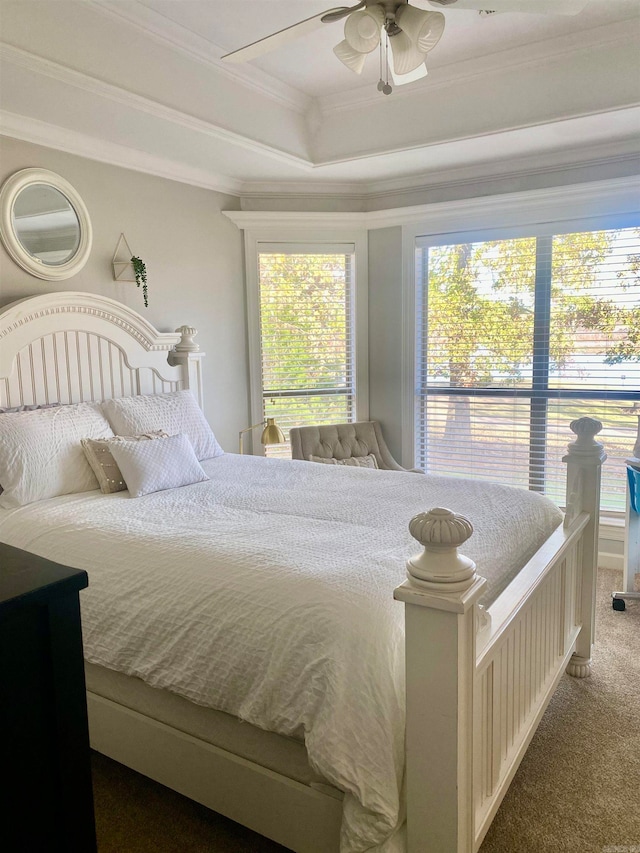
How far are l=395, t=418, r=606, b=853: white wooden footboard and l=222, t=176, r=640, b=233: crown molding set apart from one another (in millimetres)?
2638

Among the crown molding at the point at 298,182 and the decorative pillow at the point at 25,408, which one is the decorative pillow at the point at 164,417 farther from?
the crown molding at the point at 298,182

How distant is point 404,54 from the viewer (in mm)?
2105

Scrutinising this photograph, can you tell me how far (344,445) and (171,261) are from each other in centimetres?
164

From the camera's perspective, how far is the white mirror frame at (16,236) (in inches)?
112

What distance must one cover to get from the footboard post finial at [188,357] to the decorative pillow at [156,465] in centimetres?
92

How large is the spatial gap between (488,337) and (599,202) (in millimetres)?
1041

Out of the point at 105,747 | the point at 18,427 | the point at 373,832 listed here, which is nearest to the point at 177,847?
the point at 105,747

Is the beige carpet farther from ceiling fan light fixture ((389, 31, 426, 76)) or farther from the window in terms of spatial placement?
ceiling fan light fixture ((389, 31, 426, 76))

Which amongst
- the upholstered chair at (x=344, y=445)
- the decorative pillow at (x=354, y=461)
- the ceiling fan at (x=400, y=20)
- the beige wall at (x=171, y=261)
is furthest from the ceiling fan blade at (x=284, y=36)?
the decorative pillow at (x=354, y=461)

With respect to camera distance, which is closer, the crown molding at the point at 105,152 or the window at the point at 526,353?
the crown molding at the point at 105,152

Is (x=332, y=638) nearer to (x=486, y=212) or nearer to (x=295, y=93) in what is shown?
(x=295, y=93)

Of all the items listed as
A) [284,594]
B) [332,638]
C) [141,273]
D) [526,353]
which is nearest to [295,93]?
[141,273]

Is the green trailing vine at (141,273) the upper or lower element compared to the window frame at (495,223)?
lower

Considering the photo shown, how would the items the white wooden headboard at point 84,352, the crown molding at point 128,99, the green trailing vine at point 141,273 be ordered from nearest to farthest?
the crown molding at point 128,99 < the white wooden headboard at point 84,352 < the green trailing vine at point 141,273
